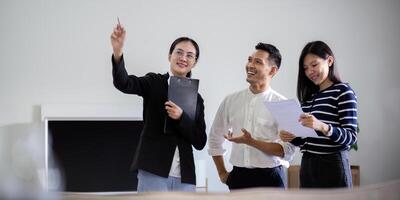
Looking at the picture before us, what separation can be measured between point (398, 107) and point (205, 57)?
1764 millimetres

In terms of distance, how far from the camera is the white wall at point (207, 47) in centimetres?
288

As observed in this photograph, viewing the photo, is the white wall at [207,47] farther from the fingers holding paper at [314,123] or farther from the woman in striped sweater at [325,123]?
the fingers holding paper at [314,123]

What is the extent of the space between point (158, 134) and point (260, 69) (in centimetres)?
51

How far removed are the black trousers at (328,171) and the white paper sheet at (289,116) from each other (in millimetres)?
100

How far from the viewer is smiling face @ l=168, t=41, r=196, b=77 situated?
1.84 meters

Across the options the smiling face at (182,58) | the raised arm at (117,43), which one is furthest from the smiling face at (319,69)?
the raised arm at (117,43)

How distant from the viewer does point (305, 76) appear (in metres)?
1.73

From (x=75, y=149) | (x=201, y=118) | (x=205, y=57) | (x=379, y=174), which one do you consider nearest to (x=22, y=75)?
(x=75, y=149)

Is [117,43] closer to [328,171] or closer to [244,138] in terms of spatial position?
[244,138]

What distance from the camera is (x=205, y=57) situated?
10.6ft

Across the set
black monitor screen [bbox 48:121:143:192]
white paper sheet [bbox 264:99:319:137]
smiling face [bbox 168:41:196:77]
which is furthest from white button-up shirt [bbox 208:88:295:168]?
black monitor screen [bbox 48:121:143:192]

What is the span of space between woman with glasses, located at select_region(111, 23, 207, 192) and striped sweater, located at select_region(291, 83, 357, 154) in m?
0.46

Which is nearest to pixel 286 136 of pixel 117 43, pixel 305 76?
pixel 305 76

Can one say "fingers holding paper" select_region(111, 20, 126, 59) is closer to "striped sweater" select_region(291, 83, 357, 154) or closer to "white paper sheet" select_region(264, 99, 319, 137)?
"white paper sheet" select_region(264, 99, 319, 137)
